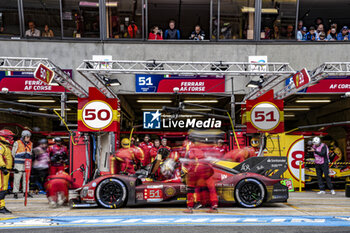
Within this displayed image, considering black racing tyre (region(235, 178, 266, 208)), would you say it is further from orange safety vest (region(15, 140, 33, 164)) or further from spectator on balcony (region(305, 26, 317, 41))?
spectator on balcony (region(305, 26, 317, 41))

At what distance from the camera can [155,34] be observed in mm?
14859

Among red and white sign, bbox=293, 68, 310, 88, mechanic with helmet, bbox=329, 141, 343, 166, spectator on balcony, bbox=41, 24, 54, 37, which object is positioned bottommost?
mechanic with helmet, bbox=329, 141, 343, 166

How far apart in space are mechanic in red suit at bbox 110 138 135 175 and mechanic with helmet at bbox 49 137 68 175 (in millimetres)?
3856

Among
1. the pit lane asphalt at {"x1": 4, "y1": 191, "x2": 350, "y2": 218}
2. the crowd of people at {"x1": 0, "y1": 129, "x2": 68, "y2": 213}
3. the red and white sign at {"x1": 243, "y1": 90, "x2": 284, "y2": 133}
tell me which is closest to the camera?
the pit lane asphalt at {"x1": 4, "y1": 191, "x2": 350, "y2": 218}

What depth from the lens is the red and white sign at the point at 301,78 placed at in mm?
9227

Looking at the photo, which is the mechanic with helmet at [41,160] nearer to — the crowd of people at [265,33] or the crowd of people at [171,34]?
the crowd of people at [265,33]

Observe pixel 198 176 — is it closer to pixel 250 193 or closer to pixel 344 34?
pixel 250 193

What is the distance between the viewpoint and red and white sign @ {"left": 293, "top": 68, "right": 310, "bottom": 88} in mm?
9227

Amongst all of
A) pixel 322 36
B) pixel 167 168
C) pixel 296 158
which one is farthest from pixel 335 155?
pixel 167 168

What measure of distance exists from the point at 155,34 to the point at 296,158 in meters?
7.79

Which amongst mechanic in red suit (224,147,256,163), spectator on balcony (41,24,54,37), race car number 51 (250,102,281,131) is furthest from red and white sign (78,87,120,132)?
spectator on balcony (41,24,54,37)

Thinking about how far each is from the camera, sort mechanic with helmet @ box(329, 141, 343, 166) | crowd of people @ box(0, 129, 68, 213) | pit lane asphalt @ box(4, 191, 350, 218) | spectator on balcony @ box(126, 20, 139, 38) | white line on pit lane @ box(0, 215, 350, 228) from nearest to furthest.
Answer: white line on pit lane @ box(0, 215, 350, 228) < pit lane asphalt @ box(4, 191, 350, 218) < crowd of people @ box(0, 129, 68, 213) < mechanic with helmet @ box(329, 141, 343, 166) < spectator on balcony @ box(126, 20, 139, 38)

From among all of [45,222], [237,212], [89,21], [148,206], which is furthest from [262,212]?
[89,21]

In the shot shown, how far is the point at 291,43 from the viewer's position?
14.8 metres
